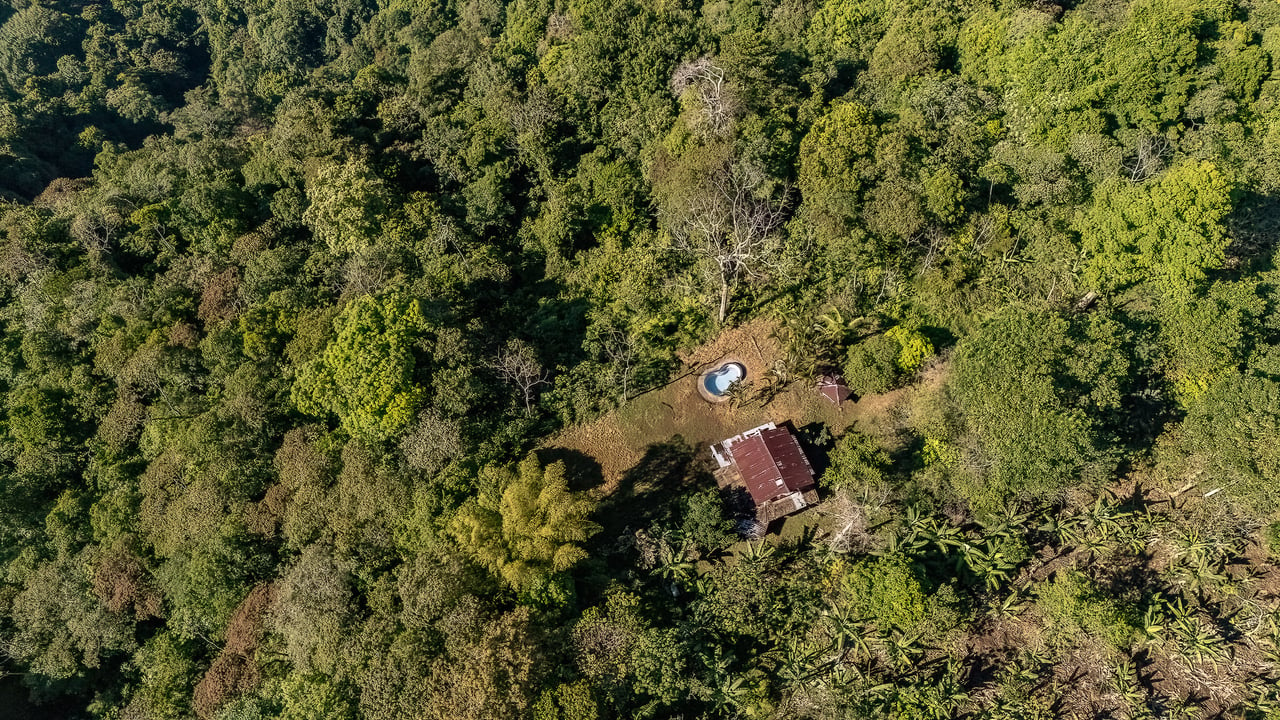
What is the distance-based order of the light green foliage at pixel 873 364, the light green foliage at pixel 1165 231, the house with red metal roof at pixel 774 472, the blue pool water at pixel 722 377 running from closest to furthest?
the house with red metal roof at pixel 774 472 < the light green foliage at pixel 1165 231 < the light green foliage at pixel 873 364 < the blue pool water at pixel 722 377

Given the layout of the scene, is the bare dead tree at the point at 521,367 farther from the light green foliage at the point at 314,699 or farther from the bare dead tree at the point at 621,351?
the light green foliage at the point at 314,699

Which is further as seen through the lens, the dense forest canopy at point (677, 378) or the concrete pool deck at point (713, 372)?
the concrete pool deck at point (713, 372)

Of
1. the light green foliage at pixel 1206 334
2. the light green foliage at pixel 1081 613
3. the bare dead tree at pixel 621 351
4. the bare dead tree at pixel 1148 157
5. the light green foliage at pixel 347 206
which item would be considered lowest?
the light green foliage at pixel 1081 613

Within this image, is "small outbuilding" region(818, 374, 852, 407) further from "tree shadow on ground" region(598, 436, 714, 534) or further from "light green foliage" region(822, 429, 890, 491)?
"tree shadow on ground" region(598, 436, 714, 534)

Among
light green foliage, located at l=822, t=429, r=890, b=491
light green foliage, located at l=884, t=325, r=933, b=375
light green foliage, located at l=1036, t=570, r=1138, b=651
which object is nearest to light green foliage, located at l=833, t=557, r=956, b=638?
light green foliage, located at l=822, t=429, r=890, b=491

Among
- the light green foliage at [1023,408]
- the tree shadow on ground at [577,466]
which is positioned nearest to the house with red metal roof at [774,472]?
the tree shadow on ground at [577,466]

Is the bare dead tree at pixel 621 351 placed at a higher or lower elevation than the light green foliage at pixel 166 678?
higher

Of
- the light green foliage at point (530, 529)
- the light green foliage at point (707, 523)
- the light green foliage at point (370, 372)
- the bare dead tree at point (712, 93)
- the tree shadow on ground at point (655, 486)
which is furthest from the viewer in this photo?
the bare dead tree at point (712, 93)
